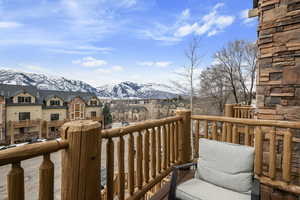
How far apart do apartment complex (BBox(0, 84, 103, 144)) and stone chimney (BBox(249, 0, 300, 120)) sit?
1352 cm

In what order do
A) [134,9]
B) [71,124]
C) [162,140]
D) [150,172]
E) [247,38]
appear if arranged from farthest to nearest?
[247,38] < [134,9] < [162,140] < [150,172] < [71,124]

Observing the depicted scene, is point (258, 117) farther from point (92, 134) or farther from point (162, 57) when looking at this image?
point (162, 57)

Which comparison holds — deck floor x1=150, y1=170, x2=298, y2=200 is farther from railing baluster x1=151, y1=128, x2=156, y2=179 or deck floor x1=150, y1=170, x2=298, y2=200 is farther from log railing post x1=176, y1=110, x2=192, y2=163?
log railing post x1=176, y1=110, x2=192, y2=163

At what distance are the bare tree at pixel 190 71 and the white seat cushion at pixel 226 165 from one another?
8.99 metres

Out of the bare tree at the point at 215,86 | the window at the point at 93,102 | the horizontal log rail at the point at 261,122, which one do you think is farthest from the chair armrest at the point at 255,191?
the window at the point at 93,102

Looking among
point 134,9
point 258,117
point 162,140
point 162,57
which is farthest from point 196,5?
point 162,140

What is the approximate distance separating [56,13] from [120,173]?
7782mm

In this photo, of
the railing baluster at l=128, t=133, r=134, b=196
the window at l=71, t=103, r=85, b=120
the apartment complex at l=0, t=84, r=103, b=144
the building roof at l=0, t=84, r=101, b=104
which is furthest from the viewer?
the window at l=71, t=103, r=85, b=120

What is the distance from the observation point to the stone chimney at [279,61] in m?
2.42

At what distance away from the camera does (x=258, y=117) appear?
2756mm

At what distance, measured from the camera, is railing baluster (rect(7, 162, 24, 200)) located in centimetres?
85

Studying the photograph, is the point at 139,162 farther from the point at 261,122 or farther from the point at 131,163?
the point at 261,122

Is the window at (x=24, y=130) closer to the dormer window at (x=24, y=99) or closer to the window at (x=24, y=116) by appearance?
the window at (x=24, y=116)

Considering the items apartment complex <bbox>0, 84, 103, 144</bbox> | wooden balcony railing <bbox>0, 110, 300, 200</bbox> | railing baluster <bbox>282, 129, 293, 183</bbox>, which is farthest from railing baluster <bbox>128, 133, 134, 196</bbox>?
apartment complex <bbox>0, 84, 103, 144</bbox>
